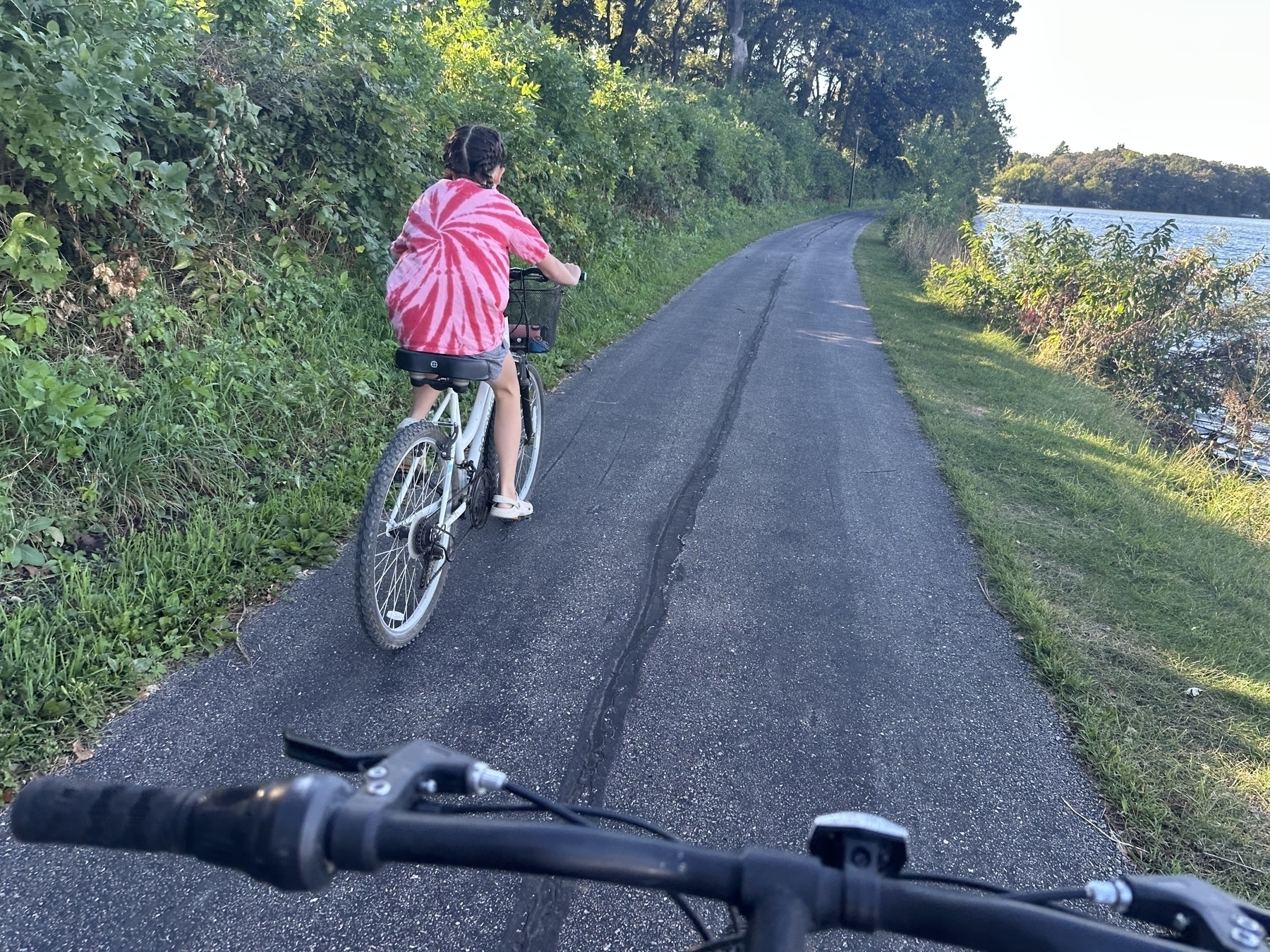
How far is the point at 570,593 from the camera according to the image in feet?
13.1

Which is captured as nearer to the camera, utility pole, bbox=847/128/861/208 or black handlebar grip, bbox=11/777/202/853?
black handlebar grip, bbox=11/777/202/853

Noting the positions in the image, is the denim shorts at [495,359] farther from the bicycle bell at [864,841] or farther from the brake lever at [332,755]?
the bicycle bell at [864,841]

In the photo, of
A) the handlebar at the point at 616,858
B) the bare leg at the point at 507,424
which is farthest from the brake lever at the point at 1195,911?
the bare leg at the point at 507,424

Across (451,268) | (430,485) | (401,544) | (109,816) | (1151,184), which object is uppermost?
(1151,184)

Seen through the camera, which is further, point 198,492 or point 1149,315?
point 1149,315

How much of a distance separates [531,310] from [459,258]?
94 centimetres

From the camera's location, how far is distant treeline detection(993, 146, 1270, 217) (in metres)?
55.4

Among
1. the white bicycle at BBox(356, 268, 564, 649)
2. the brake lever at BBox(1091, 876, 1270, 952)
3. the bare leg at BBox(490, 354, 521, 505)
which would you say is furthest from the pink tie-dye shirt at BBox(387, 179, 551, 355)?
the brake lever at BBox(1091, 876, 1270, 952)

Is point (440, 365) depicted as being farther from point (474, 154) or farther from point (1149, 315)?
point (1149, 315)

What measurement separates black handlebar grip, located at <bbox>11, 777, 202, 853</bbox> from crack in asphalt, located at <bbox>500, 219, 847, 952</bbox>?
5.15ft

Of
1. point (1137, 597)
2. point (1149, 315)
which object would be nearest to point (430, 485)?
point (1137, 597)

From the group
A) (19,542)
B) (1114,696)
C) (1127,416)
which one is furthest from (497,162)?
(1127,416)

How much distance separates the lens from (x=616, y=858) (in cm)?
89

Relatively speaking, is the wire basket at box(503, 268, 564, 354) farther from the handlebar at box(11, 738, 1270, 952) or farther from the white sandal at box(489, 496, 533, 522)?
the handlebar at box(11, 738, 1270, 952)
